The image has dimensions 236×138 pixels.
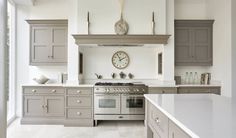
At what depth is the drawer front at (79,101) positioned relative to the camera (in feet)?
17.1

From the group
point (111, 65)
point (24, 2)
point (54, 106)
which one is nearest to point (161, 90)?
point (111, 65)

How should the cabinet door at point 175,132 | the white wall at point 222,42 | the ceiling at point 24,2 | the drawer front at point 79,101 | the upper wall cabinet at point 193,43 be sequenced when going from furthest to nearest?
the ceiling at point 24,2 < the upper wall cabinet at point 193,43 < the drawer front at point 79,101 < the white wall at point 222,42 < the cabinet door at point 175,132

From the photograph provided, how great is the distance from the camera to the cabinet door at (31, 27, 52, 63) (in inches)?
220

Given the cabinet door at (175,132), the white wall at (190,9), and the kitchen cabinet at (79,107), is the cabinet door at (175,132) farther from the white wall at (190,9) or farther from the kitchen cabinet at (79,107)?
the white wall at (190,9)

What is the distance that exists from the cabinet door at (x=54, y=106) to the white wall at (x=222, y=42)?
3.45 meters

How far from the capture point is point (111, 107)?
5258 mm

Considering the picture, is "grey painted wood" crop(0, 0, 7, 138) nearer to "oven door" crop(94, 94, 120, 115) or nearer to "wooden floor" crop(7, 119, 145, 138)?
"wooden floor" crop(7, 119, 145, 138)

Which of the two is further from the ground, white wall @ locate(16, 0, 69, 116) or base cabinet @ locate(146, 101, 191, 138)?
white wall @ locate(16, 0, 69, 116)

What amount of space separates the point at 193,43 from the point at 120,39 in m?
1.72

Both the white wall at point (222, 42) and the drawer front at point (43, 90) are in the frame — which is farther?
the drawer front at point (43, 90)

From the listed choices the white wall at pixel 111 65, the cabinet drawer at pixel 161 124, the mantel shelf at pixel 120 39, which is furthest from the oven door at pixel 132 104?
the cabinet drawer at pixel 161 124

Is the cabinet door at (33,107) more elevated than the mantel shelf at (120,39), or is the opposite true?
the mantel shelf at (120,39)

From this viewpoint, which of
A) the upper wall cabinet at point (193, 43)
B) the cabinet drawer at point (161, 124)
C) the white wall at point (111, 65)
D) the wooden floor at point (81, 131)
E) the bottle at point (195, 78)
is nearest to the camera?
Answer: the cabinet drawer at point (161, 124)

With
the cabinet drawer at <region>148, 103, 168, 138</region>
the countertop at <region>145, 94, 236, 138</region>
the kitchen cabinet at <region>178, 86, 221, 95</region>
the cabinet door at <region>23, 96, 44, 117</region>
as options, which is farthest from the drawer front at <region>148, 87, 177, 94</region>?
the countertop at <region>145, 94, 236, 138</region>
